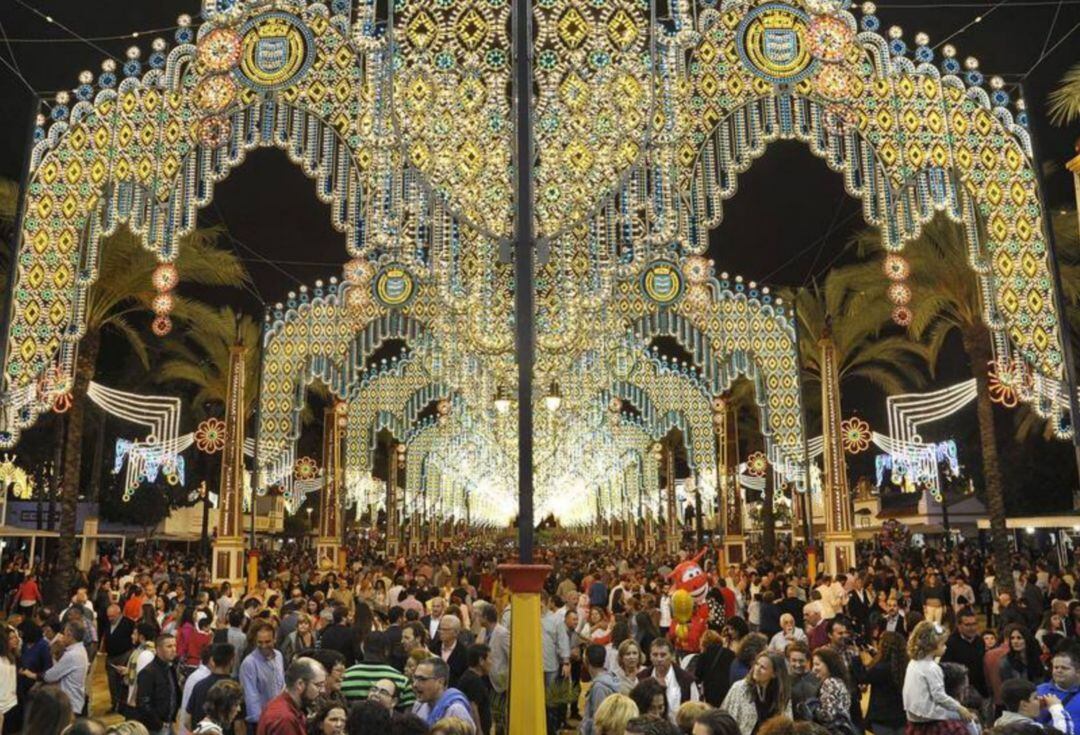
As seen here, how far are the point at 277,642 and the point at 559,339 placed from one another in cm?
961

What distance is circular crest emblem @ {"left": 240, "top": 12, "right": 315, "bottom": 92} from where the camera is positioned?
52.2 feet

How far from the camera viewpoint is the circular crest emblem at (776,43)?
52.5 ft

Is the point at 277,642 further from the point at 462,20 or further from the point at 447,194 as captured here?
the point at 462,20

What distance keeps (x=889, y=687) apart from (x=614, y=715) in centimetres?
371

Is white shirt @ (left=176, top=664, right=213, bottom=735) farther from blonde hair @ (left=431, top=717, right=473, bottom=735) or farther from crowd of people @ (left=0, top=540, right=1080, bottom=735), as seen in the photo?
blonde hair @ (left=431, top=717, right=473, bottom=735)

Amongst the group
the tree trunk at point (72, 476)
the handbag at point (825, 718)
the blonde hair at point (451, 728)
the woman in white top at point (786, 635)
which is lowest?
the handbag at point (825, 718)

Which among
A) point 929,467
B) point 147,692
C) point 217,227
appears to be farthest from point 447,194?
point 929,467

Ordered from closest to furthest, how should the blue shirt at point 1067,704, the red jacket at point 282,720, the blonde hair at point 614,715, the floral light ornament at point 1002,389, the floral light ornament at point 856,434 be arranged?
1. the blonde hair at point 614,715
2. the red jacket at point 282,720
3. the blue shirt at point 1067,704
4. the floral light ornament at point 1002,389
5. the floral light ornament at point 856,434

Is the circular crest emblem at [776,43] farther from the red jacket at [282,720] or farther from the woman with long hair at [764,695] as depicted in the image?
the red jacket at [282,720]

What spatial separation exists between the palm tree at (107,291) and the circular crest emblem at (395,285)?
4.24 m

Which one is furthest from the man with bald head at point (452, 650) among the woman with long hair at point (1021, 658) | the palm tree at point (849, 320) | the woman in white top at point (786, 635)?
the palm tree at point (849, 320)

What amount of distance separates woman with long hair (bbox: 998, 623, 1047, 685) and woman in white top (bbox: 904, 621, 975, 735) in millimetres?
2790

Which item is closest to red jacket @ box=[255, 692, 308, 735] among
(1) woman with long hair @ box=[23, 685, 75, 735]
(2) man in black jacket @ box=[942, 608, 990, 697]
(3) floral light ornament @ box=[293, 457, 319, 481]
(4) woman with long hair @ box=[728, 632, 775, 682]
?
(1) woman with long hair @ box=[23, 685, 75, 735]

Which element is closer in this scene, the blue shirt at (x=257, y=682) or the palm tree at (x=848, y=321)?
the blue shirt at (x=257, y=682)
